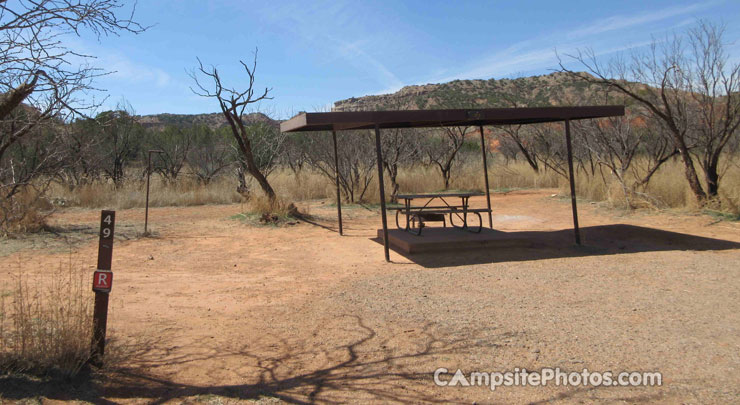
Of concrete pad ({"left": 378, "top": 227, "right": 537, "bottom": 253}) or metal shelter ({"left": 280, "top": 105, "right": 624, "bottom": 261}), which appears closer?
metal shelter ({"left": 280, "top": 105, "right": 624, "bottom": 261})

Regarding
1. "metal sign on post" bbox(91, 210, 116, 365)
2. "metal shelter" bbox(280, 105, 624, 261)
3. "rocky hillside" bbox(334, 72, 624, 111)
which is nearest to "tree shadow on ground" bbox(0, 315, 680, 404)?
"metal sign on post" bbox(91, 210, 116, 365)

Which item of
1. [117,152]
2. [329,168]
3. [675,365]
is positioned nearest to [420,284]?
[675,365]

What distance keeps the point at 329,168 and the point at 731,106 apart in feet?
39.7

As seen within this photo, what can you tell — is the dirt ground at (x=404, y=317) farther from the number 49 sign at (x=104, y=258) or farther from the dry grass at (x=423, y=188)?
the dry grass at (x=423, y=188)

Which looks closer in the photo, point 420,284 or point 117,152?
point 420,284

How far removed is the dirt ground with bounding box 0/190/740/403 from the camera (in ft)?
11.1

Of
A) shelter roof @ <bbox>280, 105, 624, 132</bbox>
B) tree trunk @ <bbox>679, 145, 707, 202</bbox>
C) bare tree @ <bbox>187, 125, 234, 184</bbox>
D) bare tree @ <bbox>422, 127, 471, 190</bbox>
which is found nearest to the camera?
shelter roof @ <bbox>280, 105, 624, 132</bbox>

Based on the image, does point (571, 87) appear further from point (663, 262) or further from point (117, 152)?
point (663, 262)

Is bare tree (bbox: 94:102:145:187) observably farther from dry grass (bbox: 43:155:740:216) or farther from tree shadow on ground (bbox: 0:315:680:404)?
tree shadow on ground (bbox: 0:315:680:404)

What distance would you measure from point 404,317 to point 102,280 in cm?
265

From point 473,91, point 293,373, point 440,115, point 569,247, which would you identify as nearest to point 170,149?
point 440,115

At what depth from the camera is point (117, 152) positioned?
803 inches

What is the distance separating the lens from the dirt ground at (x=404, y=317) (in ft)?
11.1

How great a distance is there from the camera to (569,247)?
881 centimetres
